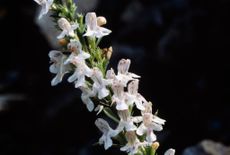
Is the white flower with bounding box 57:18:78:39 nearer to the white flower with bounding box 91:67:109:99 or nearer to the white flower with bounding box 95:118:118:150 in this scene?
the white flower with bounding box 91:67:109:99

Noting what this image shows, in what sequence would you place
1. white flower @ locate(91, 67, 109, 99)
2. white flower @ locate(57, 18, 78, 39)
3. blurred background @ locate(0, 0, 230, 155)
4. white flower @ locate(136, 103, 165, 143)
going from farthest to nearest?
blurred background @ locate(0, 0, 230, 155) < white flower @ locate(136, 103, 165, 143) < white flower @ locate(57, 18, 78, 39) < white flower @ locate(91, 67, 109, 99)

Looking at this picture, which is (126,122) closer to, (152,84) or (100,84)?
(100,84)

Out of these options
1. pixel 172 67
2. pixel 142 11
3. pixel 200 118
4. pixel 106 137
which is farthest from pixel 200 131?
pixel 106 137

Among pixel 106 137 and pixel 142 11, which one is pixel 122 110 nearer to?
pixel 106 137

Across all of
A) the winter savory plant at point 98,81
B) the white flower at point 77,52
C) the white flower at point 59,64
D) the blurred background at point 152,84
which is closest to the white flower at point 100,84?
the winter savory plant at point 98,81

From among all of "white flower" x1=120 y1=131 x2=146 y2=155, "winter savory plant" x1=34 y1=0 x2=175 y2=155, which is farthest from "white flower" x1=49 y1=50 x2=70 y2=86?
"white flower" x1=120 y1=131 x2=146 y2=155

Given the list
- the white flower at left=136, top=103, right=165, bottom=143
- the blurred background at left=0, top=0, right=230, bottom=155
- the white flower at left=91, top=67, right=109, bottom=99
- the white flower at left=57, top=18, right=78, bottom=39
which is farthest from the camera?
the blurred background at left=0, top=0, right=230, bottom=155
